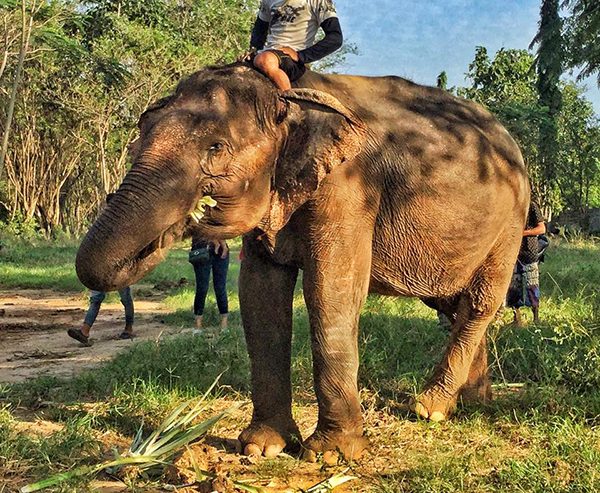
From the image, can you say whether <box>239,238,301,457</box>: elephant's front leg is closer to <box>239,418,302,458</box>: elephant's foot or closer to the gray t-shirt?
<box>239,418,302,458</box>: elephant's foot

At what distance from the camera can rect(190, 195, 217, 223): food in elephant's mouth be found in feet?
10.6

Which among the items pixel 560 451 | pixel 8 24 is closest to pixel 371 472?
pixel 560 451

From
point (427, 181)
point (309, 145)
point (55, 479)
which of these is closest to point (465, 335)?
point (427, 181)

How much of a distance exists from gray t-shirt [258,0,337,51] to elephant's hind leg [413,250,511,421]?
194 cm

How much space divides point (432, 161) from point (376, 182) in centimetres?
43

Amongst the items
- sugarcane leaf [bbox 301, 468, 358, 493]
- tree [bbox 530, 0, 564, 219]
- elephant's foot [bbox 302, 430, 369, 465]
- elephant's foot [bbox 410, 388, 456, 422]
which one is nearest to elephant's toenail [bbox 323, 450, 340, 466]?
elephant's foot [bbox 302, 430, 369, 465]

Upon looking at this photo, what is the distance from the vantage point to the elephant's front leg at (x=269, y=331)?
4.12 meters

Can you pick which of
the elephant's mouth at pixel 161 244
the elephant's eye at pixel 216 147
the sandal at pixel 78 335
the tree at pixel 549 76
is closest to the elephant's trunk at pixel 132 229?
the elephant's mouth at pixel 161 244

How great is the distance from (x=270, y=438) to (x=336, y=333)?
2.53 ft

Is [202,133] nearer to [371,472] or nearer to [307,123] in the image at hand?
[307,123]

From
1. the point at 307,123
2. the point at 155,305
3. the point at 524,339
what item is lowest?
the point at 155,305

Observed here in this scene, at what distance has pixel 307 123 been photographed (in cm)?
351

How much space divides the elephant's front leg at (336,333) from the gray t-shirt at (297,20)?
1194mm

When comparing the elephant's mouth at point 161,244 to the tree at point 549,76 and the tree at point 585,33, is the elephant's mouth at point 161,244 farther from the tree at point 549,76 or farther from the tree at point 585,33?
the tree at point 549,76
